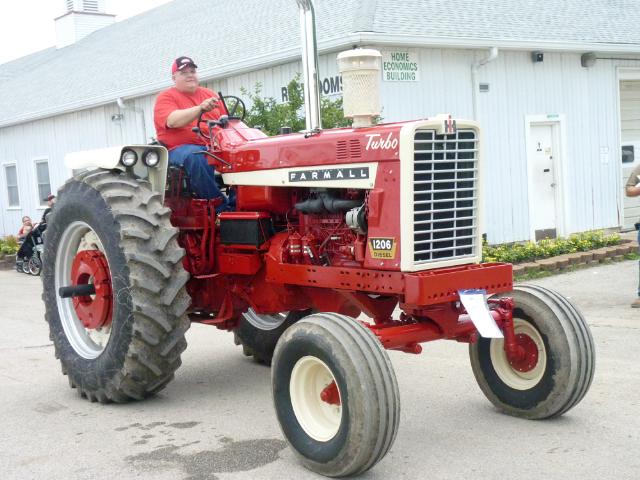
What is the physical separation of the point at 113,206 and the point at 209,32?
12.3 metres

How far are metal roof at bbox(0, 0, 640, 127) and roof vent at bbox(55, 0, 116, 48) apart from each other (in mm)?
4497

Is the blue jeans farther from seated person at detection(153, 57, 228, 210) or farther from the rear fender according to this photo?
the rear fender

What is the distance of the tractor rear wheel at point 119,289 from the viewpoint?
17.9 ft

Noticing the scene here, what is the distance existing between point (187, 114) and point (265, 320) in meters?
1.94

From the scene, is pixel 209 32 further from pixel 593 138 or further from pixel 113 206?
pixel 113 206

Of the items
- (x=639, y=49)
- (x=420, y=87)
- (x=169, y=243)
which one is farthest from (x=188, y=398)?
(x=639, y=49)

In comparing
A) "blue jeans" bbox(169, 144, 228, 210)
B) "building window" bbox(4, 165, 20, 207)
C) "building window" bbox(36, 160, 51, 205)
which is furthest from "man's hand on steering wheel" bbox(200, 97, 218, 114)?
"building window" bbox(4, 165, 20, 207)

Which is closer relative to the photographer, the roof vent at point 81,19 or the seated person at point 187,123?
the seated person at point 187,123

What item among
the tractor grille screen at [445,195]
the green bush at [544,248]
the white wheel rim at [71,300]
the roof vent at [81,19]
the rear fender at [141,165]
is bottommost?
the green bush at [544,248]

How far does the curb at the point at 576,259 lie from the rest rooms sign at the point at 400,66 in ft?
10.4

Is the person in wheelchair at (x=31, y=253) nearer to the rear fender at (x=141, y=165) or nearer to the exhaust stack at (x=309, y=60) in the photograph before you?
the rear fender at (x=141, y=165)

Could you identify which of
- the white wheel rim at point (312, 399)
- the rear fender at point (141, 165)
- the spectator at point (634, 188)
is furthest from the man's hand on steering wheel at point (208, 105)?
the spectator at point (634, 188)

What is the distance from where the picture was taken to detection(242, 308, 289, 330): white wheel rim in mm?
6930

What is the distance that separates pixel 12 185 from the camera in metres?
22.7
